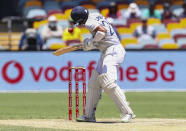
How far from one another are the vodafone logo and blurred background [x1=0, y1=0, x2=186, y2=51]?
84 centimetres

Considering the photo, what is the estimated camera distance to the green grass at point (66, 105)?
12742 millimetres

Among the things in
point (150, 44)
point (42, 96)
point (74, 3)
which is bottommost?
point (42, 96)

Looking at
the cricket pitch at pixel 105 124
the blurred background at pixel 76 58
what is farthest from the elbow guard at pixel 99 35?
the blurred background at pixel 76 58

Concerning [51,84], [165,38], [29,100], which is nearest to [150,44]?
[165,38]

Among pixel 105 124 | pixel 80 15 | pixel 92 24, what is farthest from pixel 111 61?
pixel 105 124

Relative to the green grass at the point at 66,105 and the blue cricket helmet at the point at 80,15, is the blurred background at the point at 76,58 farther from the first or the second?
the blue cricket helmet at the point at 80,15

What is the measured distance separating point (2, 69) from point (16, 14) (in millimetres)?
7904

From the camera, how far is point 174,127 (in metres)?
9.77

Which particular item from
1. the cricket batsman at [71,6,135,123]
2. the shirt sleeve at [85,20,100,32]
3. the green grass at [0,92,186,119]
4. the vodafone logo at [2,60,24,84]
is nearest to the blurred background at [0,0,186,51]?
the vodafone logo at [2,60,24,84]

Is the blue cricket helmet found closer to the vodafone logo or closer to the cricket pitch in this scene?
the cricket pitch

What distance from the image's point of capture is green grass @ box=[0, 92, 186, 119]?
12.7 meters

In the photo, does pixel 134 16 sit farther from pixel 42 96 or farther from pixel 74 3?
pixel 42 96

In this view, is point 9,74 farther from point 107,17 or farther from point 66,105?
point 66,105

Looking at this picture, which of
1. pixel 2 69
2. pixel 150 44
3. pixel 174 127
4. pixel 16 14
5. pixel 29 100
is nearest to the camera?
pixel 174 127
